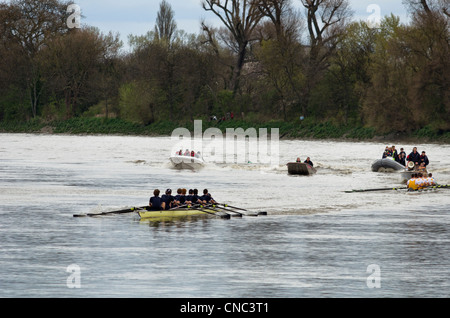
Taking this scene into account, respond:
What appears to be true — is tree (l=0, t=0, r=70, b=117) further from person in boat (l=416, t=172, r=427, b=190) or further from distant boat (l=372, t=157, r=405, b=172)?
person in boat (l=416, t=172, r=427, b=190)

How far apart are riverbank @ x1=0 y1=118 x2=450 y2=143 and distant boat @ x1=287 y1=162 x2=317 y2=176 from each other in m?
32.1

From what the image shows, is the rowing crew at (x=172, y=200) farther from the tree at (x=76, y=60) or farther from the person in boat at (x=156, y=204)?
the tree at (x=76, y=60)

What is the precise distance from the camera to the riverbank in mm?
82125

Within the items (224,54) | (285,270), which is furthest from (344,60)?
(285,270)

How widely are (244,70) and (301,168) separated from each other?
60809 millimetres

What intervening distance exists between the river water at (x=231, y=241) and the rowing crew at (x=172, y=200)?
0.64 metres

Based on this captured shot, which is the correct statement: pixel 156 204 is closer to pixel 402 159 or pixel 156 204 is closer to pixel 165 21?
pixel 402 159

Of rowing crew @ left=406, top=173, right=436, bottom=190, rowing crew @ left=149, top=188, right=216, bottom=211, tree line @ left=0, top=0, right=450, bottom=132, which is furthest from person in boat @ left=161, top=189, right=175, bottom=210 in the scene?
tree line @ left=0, top=0, right=450, bottom=132

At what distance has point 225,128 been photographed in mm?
100562

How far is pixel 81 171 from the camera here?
2015 inches

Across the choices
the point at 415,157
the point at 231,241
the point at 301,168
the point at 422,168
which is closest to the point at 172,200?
the point at 231,241

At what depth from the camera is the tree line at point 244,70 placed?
79.2 m

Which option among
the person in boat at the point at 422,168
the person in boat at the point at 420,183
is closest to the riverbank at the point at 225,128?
the person in boat at the point at 422,168
